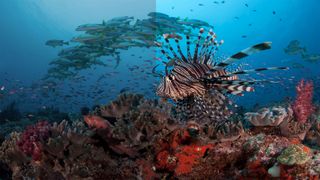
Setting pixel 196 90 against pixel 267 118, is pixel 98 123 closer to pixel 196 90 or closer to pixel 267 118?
pixel 196 90

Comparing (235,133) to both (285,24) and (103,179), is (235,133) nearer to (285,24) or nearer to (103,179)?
(103,179)

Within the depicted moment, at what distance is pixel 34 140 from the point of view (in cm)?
431

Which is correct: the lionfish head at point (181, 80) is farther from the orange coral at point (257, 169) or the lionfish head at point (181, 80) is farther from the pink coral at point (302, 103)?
the pink coral at point (302, 103)

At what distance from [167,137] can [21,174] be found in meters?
2.22

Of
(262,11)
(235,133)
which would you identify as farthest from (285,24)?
(235,133)

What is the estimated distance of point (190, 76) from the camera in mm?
3492

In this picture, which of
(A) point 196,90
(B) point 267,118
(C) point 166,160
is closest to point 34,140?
(C) point 166,160

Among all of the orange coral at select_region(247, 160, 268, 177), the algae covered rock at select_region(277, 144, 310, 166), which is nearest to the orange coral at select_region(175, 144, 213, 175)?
the orange coral at select_region(247, 160, 268, 177)

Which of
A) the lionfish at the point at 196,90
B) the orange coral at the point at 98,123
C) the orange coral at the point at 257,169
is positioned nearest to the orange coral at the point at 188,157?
the lionfish at the point at 196,90

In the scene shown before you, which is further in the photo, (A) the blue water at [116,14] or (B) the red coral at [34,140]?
(A) the blue water at [116,14]

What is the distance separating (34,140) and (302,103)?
445cm

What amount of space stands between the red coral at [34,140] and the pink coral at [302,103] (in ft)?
13.6

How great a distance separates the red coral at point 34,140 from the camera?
4125 millimetres

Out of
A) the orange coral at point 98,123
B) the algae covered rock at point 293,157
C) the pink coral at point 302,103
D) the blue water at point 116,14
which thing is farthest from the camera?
the blue water at point 116,14
